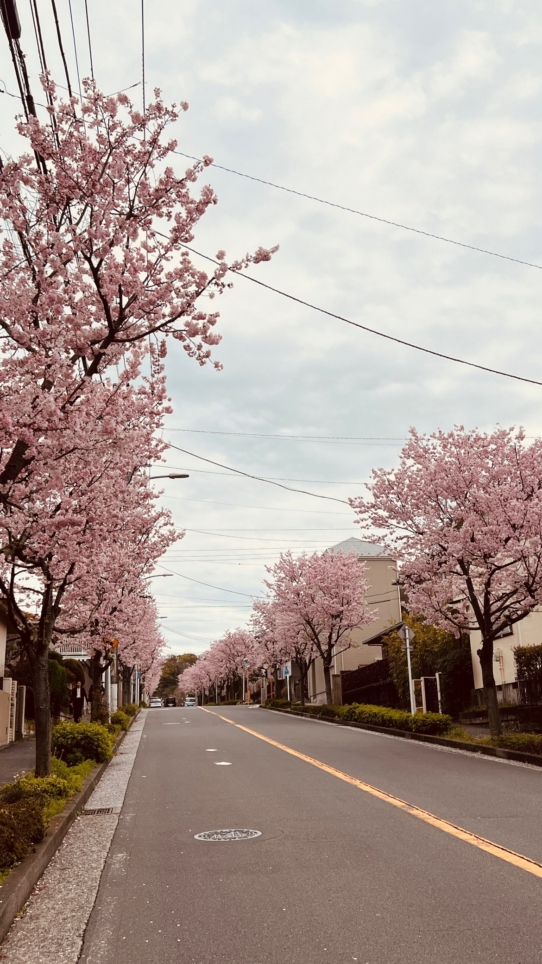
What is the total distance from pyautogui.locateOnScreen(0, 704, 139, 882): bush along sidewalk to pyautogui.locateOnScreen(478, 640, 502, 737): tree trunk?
29.7 feet

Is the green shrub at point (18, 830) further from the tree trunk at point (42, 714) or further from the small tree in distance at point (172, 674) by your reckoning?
the small tree in distance at point (172, 674)

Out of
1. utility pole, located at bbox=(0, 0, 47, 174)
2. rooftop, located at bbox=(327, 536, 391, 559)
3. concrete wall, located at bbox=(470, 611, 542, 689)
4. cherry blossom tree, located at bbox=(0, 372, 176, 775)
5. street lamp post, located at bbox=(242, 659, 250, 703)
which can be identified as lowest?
street lamp post, located at bbox=(242, 659, 250, 703)

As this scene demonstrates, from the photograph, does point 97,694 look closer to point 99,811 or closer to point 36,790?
point 99,811

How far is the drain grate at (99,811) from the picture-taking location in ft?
33.1

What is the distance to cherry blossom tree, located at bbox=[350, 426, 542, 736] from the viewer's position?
56.3 feet

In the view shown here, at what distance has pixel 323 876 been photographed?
20.4ft

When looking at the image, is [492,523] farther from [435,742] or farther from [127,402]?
[127,402]

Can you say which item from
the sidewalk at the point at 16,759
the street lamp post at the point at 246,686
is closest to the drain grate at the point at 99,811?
the sidewalk at the point at 16,759

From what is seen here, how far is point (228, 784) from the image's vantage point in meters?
12.2

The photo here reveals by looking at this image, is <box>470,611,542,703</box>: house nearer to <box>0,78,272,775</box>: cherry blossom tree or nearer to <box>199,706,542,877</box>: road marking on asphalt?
<box>199,706,542,877</box>: road marking on asphalt

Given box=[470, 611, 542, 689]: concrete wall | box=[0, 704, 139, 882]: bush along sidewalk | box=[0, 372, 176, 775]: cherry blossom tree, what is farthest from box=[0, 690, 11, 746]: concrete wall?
box=[470, 611, 542, 689]: concrete wall

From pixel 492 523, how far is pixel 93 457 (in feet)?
39.7

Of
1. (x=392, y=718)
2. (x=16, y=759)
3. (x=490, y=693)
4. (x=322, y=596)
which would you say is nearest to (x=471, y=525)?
(x=490, y=693)

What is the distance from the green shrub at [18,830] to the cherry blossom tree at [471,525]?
1218 cm
